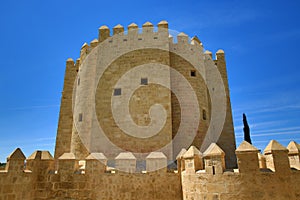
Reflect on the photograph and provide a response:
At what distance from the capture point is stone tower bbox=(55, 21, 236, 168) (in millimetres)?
11250

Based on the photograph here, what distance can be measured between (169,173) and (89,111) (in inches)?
253

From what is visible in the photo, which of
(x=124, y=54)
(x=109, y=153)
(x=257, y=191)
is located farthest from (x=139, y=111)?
(x=257, y=191)

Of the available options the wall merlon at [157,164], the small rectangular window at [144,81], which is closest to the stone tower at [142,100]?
the small rectangular window at [144,81]

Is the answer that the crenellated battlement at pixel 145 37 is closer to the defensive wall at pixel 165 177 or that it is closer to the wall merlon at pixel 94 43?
the wall merlon at pixel 94 43

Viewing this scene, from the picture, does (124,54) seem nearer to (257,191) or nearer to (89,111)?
(89,111)

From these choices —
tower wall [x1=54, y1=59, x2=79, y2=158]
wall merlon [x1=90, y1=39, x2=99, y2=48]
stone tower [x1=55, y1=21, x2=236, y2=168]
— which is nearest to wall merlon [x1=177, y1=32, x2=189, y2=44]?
stone tower [x1=55, y1=21, x2=236, y2=168]

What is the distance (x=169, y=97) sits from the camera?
38.5ft

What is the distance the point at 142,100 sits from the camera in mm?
11734

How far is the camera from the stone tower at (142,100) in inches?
443

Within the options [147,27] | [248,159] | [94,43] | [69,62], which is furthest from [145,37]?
[248,159]

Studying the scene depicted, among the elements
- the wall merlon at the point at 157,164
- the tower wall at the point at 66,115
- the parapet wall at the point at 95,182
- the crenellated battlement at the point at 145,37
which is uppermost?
the crenellated battlement at the point at 145,37

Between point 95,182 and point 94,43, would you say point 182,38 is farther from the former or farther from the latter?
point 95,182

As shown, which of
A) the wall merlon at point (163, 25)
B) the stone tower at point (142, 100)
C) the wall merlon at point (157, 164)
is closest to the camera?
the wall merlon at point (157, 164)

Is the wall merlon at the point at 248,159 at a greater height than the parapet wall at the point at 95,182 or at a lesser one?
greater
